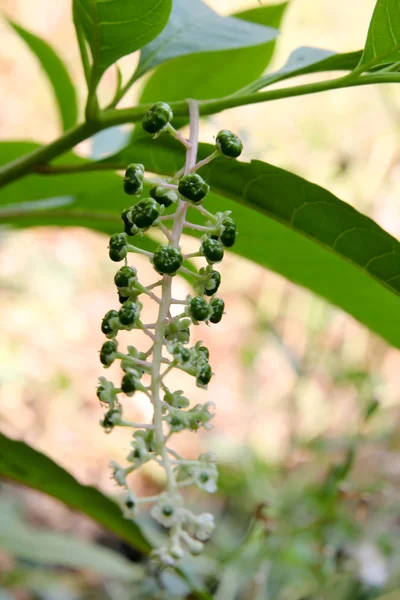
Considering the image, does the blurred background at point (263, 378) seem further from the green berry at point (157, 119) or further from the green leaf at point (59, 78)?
the green berry at point (157, 119)

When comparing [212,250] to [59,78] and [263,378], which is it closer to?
[59,78]

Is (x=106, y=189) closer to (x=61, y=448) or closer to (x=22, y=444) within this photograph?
(x=22, y=444)

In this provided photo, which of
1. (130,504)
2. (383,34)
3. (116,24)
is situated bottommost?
(130,504)

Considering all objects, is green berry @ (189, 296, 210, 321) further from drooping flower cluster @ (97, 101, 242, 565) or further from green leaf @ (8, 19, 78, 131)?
green leaf @ (8, 19, 78, 131)

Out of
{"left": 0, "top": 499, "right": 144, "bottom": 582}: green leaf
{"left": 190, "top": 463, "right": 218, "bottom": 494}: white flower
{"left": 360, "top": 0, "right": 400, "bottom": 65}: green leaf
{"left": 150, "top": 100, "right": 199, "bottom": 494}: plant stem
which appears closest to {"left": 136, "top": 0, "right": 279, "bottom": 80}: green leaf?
{"left": 360, "top": 0, "right": 400, "bottom": 65}: green leaf

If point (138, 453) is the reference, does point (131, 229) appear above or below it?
above

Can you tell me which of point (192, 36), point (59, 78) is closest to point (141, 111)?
point (192, 36)

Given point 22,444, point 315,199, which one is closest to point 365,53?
point 315,199
